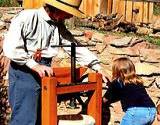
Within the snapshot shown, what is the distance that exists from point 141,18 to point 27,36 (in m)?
2.95

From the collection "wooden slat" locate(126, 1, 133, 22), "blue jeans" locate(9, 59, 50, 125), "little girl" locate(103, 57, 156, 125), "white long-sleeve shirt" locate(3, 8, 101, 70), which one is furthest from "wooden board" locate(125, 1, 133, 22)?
"blue jeans" locate(9, 59, 50, 125)

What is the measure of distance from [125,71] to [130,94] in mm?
226

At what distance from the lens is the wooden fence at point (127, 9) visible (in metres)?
7.26

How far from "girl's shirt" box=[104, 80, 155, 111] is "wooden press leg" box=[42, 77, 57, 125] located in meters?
1.29

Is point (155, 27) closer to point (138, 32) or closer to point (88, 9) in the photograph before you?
point (138, 32)

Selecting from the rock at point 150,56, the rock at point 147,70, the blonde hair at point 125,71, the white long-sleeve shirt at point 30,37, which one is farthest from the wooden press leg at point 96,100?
the rock at point 150,56

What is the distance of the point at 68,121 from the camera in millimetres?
4781

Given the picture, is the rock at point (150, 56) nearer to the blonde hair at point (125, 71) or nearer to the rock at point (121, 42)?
the rock at point (121, 42)

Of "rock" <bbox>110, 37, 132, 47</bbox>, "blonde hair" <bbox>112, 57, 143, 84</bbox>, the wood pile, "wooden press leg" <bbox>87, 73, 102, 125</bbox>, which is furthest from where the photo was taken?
the wood pile

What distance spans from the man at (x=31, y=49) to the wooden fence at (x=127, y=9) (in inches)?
99.0

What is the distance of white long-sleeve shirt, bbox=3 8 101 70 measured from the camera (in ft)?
14.6

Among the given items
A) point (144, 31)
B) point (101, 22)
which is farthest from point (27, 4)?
point (144, 31)

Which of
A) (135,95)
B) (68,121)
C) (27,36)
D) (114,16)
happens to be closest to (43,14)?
(27,36)

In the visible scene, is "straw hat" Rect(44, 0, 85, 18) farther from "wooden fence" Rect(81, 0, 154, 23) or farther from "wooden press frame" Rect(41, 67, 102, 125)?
"wooden fence" Rect(81, 0, 154, 23)
